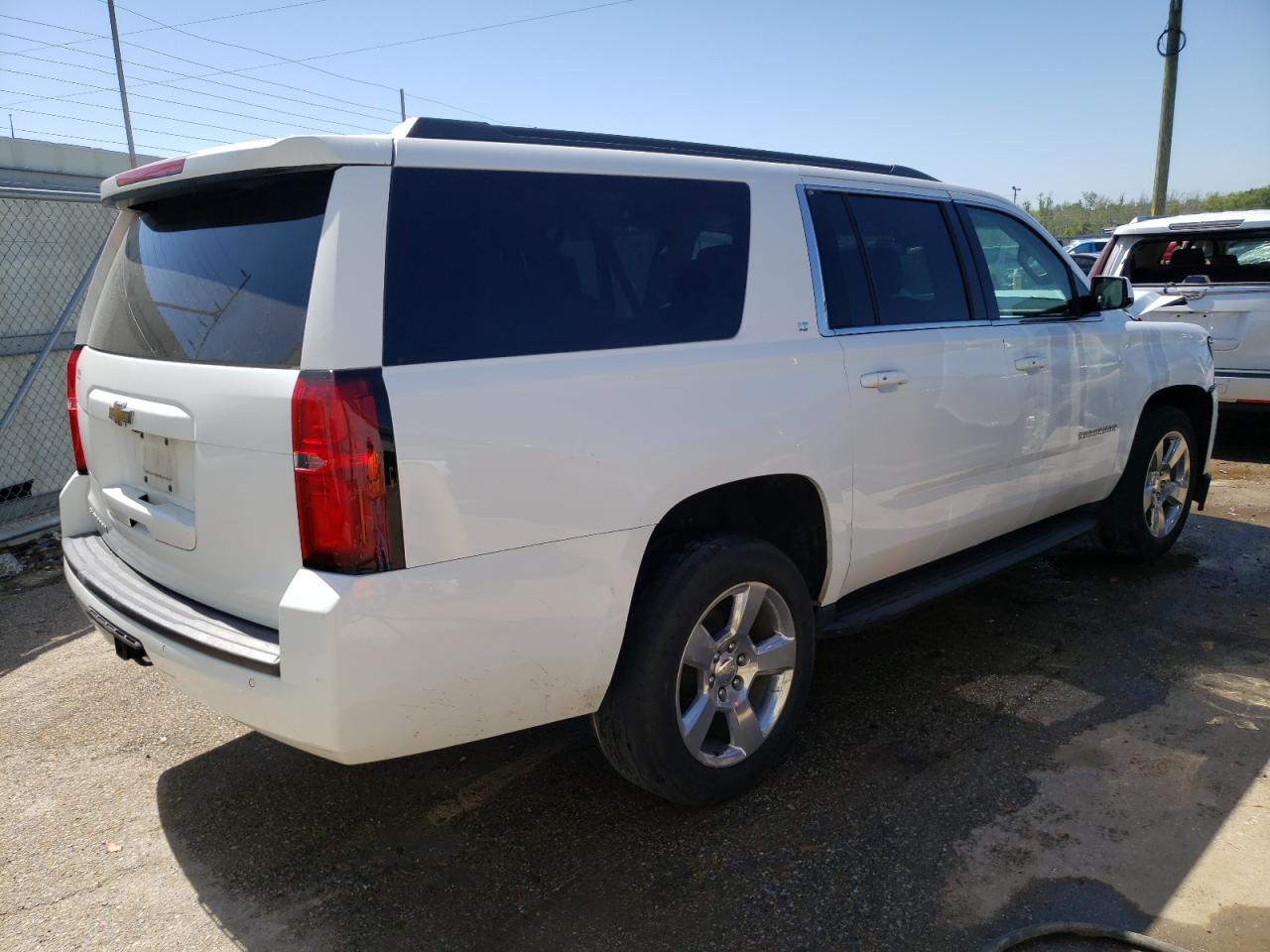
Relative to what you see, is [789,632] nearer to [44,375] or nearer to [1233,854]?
[1233,854]

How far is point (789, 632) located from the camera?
3277 mm

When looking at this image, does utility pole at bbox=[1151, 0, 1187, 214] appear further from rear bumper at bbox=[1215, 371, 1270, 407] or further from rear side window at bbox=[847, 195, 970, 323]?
rear side window at bbox=[847, 195, 970, 323]

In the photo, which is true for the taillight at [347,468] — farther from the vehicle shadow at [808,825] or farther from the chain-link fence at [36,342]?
the chain-link fence at [36,342]

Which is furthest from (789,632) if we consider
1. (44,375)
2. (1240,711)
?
(44,375)

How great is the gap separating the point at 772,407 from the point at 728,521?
0.45m

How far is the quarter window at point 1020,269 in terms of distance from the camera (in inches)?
168

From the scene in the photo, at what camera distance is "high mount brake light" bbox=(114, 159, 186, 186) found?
272 centimetres

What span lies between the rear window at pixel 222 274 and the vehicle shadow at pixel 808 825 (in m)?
1.52

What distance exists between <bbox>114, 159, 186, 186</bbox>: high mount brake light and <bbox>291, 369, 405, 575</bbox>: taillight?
3.02ft

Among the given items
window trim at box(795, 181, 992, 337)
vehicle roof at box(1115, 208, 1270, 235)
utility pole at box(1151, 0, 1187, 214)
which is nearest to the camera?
window trim at box(795, 181, 992, 337)

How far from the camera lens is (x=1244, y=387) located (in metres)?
7.74

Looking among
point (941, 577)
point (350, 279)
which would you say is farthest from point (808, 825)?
point (350, 279)

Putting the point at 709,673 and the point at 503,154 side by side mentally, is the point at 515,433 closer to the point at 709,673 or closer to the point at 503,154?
the point at 503,154

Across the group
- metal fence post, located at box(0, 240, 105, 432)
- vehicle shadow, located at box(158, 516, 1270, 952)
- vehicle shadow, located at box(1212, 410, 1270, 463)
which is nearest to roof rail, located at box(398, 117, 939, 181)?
vehicle shadow, located at box(158, 516, 1270, 952)
